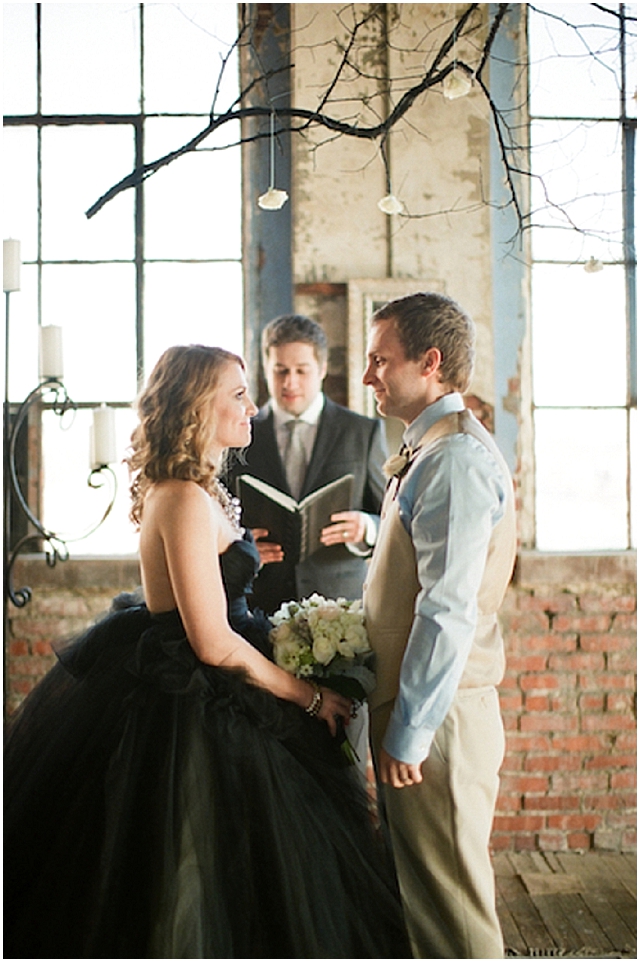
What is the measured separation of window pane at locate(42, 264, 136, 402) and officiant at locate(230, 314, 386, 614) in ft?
1.19

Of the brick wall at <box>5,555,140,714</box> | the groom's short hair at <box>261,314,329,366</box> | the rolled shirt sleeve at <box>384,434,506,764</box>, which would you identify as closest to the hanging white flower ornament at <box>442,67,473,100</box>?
the groom's short hair at <box>261,314,329,366</box>

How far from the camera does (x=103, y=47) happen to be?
188 cm

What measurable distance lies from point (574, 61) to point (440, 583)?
1.27 metres

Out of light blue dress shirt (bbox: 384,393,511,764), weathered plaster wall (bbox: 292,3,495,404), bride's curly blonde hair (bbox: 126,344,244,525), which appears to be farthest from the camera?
weathered plaster wall (bbox: 292,3,495,404)

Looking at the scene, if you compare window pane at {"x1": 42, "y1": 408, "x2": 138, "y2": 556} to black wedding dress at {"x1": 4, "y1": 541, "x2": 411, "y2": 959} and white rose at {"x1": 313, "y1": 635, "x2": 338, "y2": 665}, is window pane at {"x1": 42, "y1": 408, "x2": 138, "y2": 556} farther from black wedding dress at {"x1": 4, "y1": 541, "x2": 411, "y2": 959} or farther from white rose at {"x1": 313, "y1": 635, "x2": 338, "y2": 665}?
white rose at {"x1": 313, "y1": 635, "x2": 338, "y2": 665}

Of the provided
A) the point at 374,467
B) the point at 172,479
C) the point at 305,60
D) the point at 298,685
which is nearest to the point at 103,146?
the point at 305,60

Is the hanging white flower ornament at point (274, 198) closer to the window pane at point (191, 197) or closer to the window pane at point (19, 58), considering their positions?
the window pane at point (191, 197)

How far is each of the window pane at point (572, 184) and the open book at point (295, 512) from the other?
745 millimetres

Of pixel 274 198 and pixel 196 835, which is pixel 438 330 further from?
pixel 196 835

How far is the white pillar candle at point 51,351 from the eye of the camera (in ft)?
6.12

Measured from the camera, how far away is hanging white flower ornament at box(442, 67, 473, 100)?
1818 mm

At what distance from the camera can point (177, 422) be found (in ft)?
5.73

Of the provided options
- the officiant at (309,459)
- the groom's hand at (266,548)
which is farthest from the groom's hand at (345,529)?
the groom's hand at (266,548)

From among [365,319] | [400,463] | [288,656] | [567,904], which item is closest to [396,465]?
[400,463]
